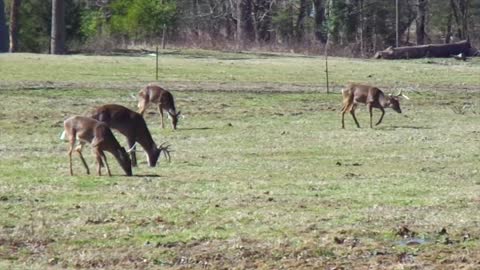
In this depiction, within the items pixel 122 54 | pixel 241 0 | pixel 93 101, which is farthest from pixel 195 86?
pixel 241 0

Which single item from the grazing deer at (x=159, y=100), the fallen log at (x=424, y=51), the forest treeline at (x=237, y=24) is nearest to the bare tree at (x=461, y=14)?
the forest treeline at (x=237, y=24)

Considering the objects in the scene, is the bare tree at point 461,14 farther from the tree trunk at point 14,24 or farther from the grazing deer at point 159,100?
the grazing deer at point 159,100

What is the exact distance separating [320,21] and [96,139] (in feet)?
213

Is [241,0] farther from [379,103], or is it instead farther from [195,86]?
[379,103]

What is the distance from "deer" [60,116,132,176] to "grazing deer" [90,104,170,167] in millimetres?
2312

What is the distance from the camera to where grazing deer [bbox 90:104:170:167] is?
73.8 ft

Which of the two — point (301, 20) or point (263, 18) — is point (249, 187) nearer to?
point (301, 20)

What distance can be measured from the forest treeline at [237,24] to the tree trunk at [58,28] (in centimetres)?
5

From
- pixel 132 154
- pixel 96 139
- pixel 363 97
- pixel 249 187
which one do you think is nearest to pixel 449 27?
pixel 363 97

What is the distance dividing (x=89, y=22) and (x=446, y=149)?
1836 inches

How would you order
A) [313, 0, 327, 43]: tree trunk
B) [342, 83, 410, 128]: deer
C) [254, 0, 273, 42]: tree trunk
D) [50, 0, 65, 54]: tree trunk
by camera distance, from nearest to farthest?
[342, 83, 410, 128]: deer < [50, 0, 65, 54]: tree trunk < [313, 0, 327, 43]: tree trunk < [254, 0, 273, 42]: tree trunk

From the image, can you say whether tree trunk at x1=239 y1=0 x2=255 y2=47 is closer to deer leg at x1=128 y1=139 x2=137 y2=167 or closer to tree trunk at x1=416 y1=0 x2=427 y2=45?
tree trunk at x1=416 y1=0 x2=427 y2=45

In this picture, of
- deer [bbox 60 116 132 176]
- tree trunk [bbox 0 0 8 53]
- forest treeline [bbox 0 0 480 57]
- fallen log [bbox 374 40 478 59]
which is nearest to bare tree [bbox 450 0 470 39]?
forest treeline [bbox 0 0 480 57]

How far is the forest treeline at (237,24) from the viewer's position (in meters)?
63.9
